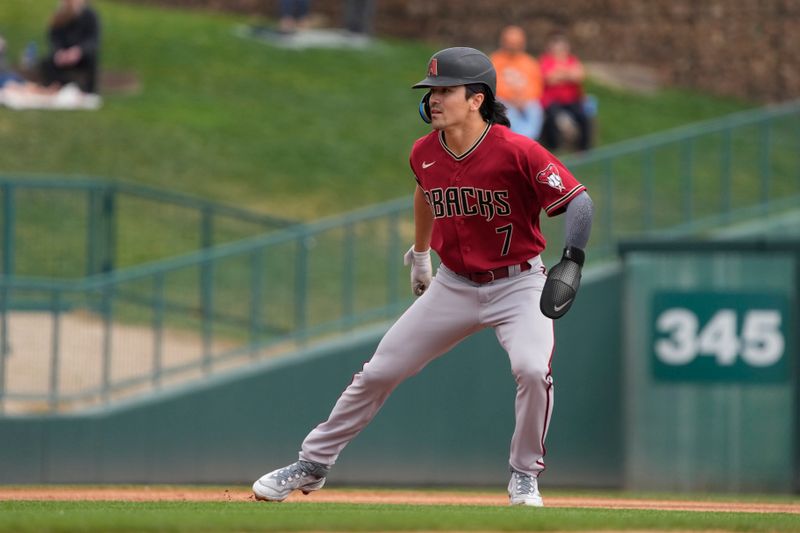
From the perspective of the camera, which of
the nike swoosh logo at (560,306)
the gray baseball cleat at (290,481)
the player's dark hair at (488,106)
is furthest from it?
the gray baseball cleat at (290,481)

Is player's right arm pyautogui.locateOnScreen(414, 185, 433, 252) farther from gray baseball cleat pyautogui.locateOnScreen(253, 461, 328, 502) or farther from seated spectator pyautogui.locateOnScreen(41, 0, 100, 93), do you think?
seated spectator pyautogui.locateOnScreen(41, 0, 100, 93)

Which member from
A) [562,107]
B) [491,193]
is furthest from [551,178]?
[562,107]

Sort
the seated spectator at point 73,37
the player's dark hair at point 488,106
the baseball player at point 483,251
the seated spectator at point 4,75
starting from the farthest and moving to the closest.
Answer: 1. the seated spectator at point 4,75
2. the seated spectator at point 73,37
3. the player's dark hair at point 488,106
4. the baseball player at point 483,251

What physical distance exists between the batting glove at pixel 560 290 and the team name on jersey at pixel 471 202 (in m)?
0.41

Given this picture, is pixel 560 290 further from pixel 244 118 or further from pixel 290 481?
pixel 244 118

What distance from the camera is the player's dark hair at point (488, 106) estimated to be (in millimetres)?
7590

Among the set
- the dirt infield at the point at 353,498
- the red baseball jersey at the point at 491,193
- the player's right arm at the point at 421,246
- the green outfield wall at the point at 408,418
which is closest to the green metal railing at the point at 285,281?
the green outfield wall at the point at 408,418

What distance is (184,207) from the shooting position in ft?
49.1

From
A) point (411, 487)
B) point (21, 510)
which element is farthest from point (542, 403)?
point (411, 487)

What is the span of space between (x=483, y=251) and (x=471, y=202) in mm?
258

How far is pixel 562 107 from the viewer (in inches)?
669

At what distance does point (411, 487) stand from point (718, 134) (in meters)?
4.34

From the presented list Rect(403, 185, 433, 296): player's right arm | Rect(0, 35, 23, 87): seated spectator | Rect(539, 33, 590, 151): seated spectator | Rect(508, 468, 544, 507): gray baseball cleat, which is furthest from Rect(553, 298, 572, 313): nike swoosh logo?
Rect(0, 35, 23, 87): seated spectator

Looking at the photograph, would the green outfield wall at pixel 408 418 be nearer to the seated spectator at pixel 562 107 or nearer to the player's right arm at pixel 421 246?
the seated spectator at pixel 562 107
